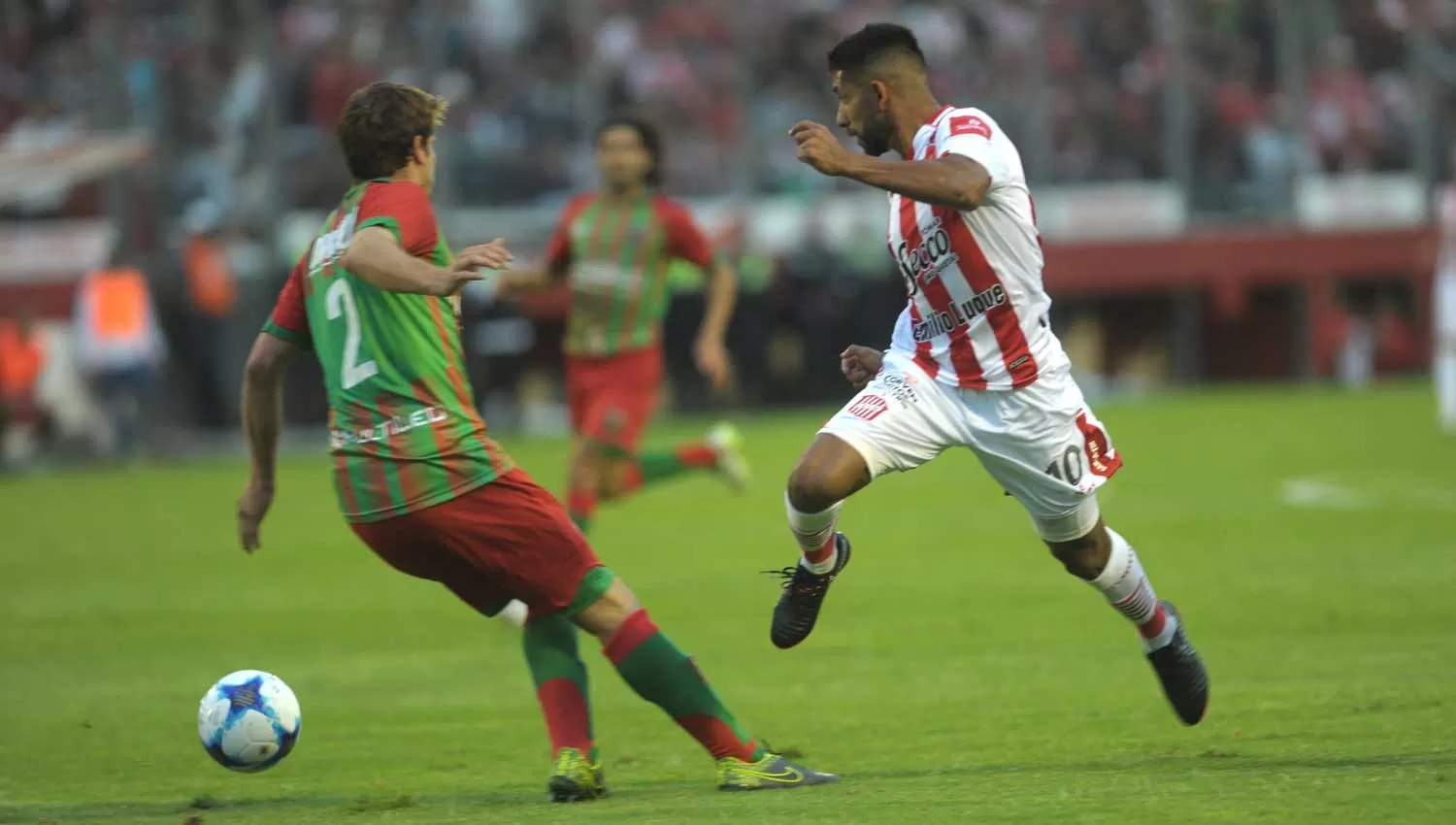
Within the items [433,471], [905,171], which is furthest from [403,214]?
[905,171]

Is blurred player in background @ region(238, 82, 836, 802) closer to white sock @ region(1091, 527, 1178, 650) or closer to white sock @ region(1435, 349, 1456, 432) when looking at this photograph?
white sock @ region(1091, 527, 1178, 650)

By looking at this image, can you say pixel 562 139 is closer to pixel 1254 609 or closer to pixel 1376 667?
pixel 1254 609

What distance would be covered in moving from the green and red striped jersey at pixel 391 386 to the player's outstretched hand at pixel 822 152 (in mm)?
1087

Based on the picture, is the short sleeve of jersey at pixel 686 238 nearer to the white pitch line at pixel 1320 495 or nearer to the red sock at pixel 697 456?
the red sock at pixel 697 456

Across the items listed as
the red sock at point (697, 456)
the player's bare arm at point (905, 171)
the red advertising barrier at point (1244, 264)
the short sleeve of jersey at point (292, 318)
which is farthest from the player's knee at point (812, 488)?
the red advertising barrier at point (1244, 264)

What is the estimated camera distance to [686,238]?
12.0 metres

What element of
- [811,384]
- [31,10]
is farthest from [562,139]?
[31,10]

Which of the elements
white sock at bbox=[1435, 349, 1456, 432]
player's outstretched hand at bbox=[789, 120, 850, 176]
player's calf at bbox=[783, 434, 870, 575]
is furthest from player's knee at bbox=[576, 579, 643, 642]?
white sock at bbox=[1435, 349, 1456, 432]

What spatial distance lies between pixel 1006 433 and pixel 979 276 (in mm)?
516

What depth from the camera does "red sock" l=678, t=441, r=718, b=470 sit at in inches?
522

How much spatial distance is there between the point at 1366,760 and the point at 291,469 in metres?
17.0

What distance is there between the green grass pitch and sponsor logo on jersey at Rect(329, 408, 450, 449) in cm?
109

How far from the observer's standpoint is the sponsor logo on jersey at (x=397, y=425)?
235 inches

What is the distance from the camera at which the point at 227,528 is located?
16.6m
